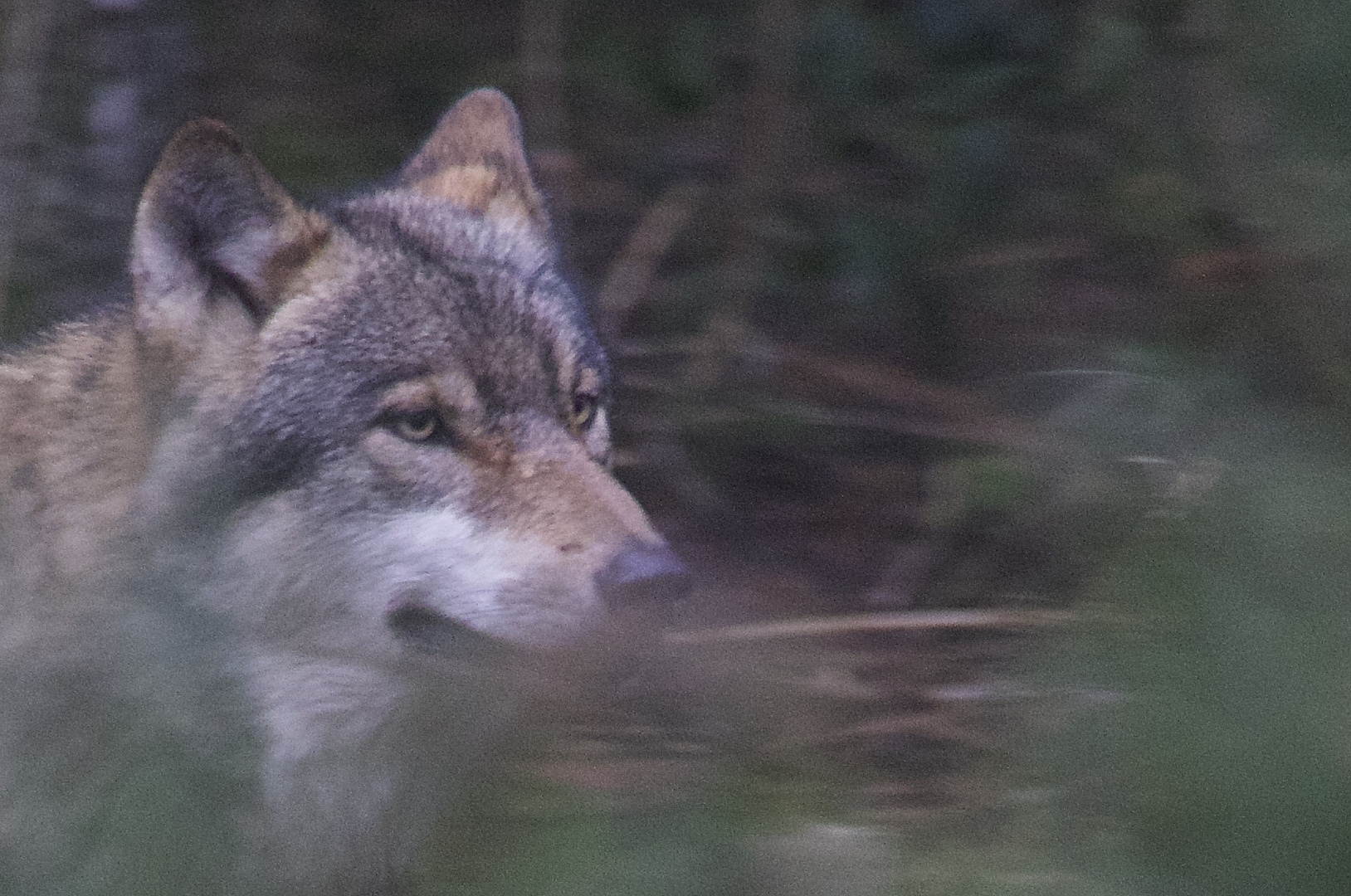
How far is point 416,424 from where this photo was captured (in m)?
3.13

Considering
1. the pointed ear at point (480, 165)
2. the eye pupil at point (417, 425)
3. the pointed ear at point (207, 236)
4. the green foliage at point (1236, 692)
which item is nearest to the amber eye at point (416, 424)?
the eye pupil at point (417, 425)

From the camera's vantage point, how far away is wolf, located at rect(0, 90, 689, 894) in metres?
2.87

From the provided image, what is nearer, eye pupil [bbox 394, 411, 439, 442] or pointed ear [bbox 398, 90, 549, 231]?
eye pupil [bbox 394, 411, 439, 442]

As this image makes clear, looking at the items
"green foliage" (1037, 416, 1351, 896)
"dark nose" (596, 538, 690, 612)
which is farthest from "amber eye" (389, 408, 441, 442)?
"green foliage" (1037, 416, 1351, 896)

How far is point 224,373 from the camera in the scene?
10.0 feet

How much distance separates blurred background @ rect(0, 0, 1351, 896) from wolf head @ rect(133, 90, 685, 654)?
1.54 feet

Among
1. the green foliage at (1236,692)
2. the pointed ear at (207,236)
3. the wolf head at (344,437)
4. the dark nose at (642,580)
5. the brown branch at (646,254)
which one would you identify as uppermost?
the brown branch at (646,254)

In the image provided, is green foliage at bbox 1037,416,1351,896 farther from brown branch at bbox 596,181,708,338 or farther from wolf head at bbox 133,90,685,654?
brown branch at bbox 596,181,708,338

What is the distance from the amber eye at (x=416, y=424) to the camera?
311 centimetres

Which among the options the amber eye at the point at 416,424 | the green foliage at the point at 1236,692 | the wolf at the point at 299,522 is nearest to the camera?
the green foliage at the point at 1236,692

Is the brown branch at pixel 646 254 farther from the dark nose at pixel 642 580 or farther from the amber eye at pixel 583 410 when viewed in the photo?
the dark nose at pixel 642 580

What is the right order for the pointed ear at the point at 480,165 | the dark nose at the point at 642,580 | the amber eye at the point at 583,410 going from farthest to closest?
the pointed ear at the point at 480,165 < the amber eye at the point at 583,410 < the dark nose at the point at 642,580

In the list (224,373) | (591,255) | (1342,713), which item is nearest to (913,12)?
(591,255)

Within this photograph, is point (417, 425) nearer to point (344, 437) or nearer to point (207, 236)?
point (344, 437)
